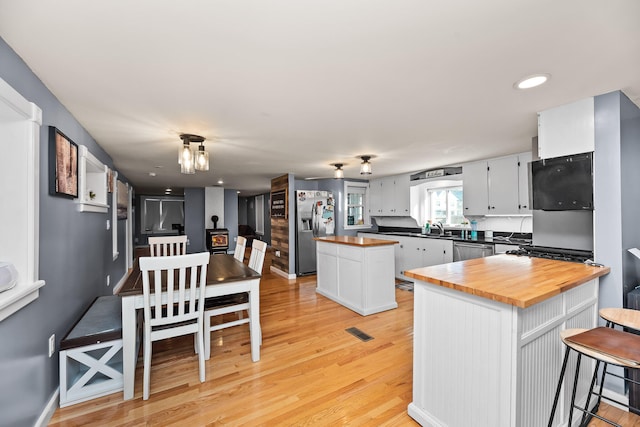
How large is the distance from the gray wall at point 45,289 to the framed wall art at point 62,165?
1.5 inches

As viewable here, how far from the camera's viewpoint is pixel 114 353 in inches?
79.4

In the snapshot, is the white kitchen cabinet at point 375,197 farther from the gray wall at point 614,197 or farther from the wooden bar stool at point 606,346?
the wooden bar stool at point 606,346

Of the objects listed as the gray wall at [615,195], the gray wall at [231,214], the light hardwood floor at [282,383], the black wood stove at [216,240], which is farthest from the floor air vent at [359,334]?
the gray wall at [231,214]

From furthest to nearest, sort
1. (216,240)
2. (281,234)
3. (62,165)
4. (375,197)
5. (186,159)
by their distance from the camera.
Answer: (216,240)
(375,197)
(281,234)
(186,159)
(62,165)

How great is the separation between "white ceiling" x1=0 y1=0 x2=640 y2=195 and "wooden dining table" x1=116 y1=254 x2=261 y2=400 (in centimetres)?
140

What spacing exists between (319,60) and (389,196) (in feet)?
15.5

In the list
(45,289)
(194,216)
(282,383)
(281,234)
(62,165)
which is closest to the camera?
(45,289)

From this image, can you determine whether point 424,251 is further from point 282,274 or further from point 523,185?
point 282,274

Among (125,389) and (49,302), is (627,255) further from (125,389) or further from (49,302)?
(49,302)

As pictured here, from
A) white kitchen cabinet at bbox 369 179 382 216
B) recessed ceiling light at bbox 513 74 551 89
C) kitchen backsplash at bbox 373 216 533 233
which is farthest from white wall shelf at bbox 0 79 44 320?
white kitchen cabinet at bbox 369 179 382 216

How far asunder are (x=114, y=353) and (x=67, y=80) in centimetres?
190

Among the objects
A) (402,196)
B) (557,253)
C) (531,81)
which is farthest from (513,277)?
(402,196)

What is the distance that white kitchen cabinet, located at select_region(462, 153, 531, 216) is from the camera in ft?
12.7

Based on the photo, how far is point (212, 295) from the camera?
2320 mm
